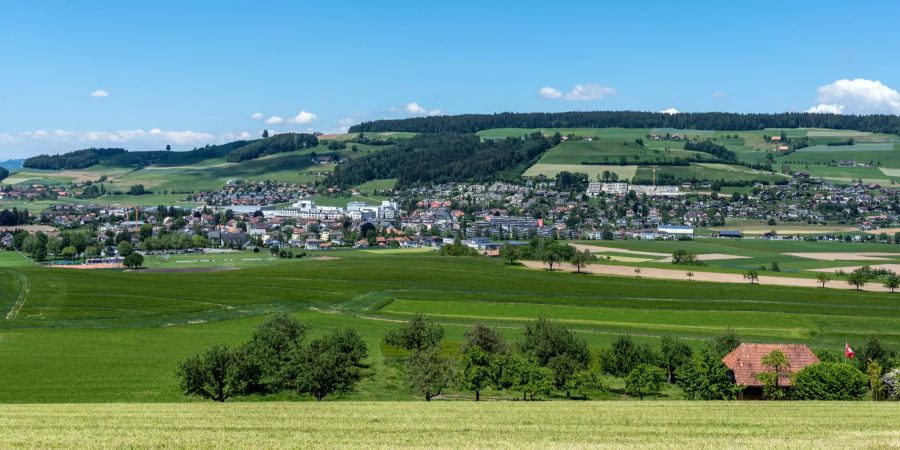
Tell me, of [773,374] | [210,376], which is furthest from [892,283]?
[210,376]

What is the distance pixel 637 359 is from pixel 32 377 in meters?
35.4

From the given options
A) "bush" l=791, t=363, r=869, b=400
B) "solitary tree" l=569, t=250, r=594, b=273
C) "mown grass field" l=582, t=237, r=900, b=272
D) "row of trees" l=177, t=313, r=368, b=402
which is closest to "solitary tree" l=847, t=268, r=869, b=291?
"mown grass field" l=582, t=237, r=900, b=272

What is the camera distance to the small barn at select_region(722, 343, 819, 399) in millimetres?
50031

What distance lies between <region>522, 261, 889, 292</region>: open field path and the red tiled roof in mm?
53231

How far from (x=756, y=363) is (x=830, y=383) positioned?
516 centimetres

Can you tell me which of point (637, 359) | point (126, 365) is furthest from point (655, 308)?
point (126, 365)

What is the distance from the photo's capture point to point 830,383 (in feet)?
153

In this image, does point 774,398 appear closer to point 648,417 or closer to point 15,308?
point 648,417

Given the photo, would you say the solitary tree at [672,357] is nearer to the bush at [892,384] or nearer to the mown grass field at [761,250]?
the bush at [892,384]

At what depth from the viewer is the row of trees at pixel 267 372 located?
1876 inches

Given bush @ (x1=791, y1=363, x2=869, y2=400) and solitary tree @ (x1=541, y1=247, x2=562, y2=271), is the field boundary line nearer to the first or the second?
bush @ (x1=791, y1=363, x2=869, y2=400)

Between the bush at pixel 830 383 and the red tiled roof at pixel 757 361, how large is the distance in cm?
224

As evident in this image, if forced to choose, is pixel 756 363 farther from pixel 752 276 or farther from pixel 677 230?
pixel 677 230

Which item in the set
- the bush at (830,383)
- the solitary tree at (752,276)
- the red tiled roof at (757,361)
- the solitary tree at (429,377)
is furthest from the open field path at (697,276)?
the solitary tree at (429,377)
